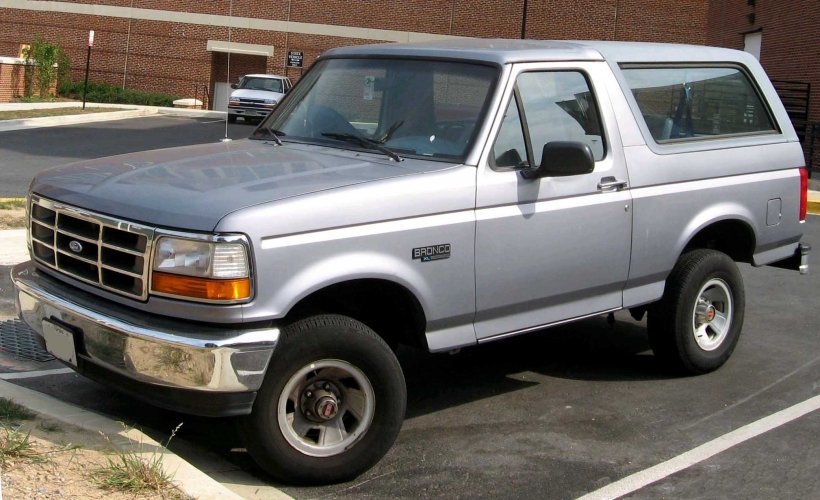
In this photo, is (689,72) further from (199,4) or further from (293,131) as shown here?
(199,4)

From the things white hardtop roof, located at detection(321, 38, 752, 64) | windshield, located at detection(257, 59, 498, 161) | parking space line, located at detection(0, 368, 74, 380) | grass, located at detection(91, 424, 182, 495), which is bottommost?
parking space line, located at detection(0, 368, 74, 380)

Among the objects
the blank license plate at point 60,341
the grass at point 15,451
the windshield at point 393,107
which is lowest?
the grass at point 15,451

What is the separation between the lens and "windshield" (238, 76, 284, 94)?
3500cm

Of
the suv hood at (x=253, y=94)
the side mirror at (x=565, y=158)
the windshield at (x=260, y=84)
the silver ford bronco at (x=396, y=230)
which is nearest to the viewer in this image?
the silver ford bronco at (x=396, y=230)

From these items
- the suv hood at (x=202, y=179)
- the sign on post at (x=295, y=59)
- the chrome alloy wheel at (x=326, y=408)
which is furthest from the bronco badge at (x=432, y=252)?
the sign on post at (x=295, y=59)

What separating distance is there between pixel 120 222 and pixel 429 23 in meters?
43.0

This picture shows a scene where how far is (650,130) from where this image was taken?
6254 millimetres

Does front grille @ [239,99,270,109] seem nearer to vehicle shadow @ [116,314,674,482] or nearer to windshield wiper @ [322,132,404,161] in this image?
vehicle shadow @ [116,314,674,482]

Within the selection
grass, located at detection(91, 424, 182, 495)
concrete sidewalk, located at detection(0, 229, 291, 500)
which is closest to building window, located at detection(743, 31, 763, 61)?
concrete sidewalk, located at detection(0, 229, 291, 500)

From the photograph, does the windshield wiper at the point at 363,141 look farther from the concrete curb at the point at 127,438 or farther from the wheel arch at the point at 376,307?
the concrete curb at the point at 127,438

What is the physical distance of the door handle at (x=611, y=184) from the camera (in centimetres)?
581

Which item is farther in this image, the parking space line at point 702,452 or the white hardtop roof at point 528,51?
the white hardtop roof at point 528,51

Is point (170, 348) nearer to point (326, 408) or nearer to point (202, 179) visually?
point (326, 408)

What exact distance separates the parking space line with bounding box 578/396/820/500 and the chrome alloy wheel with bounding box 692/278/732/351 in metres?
0.73
